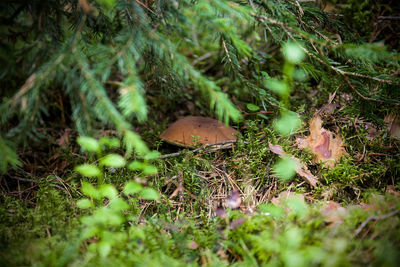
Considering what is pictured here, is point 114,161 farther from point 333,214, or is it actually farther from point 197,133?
point 333,214

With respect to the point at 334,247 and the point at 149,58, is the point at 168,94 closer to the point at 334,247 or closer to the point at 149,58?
the point at 149,58

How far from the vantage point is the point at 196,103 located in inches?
131

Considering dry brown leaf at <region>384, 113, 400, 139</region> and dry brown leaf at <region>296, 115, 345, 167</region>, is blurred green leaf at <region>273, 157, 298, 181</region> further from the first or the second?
dry brown leaf at <region>384, 113, 400, 139</region>

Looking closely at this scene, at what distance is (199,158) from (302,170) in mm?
868

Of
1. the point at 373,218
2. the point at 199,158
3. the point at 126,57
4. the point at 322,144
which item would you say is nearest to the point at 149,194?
the point at 199,158

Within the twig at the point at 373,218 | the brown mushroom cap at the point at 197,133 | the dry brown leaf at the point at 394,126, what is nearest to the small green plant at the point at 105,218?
the brown mushroom cap at the point at 197,133

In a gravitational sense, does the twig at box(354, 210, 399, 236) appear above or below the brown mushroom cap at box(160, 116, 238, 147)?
below


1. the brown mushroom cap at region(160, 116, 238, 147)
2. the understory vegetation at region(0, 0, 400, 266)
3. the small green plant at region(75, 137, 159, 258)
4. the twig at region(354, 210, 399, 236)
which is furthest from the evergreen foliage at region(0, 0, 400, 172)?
the twig at region(354, 210, 399, 236)

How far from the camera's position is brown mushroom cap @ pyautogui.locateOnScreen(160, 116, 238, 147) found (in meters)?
2.38

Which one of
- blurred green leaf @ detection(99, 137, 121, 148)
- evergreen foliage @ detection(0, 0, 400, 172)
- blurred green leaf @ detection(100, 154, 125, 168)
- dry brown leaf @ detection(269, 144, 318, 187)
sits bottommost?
dry brown leaf @ detection(269, 144, 318, 187)

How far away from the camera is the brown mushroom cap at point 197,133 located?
238 centimetres

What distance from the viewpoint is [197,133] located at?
A: 2.42 m

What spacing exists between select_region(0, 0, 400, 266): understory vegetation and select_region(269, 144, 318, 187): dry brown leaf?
14 mm

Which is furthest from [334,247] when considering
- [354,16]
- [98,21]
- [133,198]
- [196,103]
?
[354,16]
